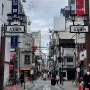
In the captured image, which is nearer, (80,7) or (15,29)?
(15,29)

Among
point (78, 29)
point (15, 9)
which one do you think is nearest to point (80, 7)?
point (78, 29)

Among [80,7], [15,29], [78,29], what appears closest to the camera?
[78,29]

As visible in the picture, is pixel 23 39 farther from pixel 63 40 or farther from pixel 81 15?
pixel 81 15

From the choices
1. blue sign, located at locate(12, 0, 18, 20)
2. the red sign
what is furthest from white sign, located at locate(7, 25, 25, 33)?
the red sign

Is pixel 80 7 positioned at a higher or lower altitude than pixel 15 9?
higher

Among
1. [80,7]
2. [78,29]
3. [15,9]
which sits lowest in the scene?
[78,29]

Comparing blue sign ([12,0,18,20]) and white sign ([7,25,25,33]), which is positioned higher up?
blue sign ([12,0,18,20])

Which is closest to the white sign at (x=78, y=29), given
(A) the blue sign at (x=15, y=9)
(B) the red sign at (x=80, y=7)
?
(B) the red sign at (x=80, y=7)

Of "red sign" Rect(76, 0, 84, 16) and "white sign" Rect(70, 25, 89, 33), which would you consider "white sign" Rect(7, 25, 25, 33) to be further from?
"red sign" Rect(76, 0, 84, 16)

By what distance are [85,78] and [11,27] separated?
13571mm

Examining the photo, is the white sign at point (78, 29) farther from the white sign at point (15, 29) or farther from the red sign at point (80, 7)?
the white sign at point (15, 29)

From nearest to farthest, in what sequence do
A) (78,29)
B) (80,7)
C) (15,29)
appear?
(78,29) → (15,29) → (80,7)

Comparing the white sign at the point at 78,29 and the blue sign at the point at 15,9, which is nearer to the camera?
the white sign at the point at 78,29

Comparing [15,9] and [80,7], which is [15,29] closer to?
[15,9]
